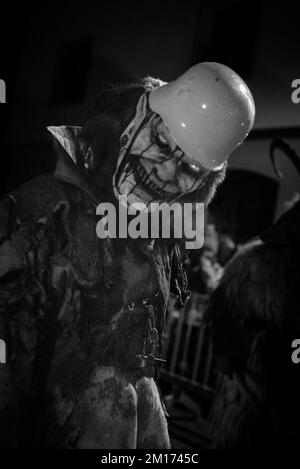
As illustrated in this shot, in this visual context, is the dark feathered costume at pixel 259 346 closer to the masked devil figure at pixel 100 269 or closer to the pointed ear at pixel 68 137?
the masked devil figure at pixel 100 269

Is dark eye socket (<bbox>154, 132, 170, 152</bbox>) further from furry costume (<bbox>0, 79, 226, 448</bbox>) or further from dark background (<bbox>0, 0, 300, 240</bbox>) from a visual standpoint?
dark background (<bbox>0, 0, 300, 240</bbox>)

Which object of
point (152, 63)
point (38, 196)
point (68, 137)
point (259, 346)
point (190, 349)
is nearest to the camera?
point (38, 196)

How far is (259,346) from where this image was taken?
9.17ft

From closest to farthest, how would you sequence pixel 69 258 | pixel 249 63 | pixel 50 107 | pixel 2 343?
pixel 2 343 → pixel 69 258 → pixel 249 63 → pixel 50 107

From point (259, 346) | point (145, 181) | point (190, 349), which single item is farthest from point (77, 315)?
point (190, 349)

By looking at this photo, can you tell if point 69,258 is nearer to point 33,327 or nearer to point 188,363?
point 33,327

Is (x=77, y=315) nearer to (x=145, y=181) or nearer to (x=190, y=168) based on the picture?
(x=145, y=181)

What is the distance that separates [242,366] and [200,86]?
1.95 metres

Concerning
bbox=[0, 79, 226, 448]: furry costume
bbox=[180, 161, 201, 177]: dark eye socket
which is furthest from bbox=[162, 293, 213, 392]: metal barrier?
bbox=[180, 161, 201, 177]: dark eye socket

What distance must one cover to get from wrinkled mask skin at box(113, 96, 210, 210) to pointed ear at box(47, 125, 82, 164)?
21 cm

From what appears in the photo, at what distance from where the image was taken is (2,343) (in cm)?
149

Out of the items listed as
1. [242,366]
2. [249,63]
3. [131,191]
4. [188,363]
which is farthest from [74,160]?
[249,63]

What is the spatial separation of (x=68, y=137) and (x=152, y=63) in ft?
23.6

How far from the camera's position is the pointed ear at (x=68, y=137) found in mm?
1714
